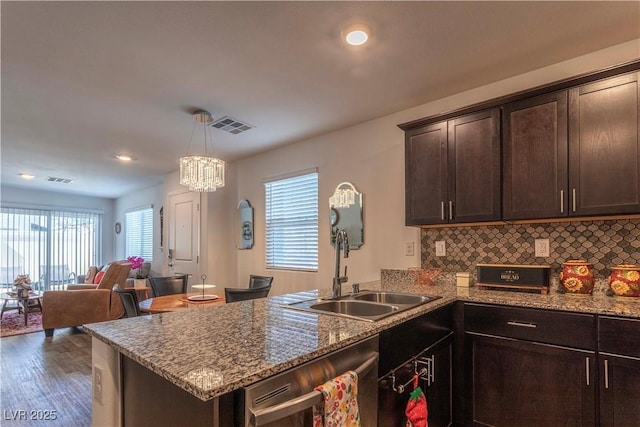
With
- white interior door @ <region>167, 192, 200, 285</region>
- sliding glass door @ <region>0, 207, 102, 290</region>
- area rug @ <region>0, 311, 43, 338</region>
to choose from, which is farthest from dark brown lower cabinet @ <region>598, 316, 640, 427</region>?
sliding glass door @ <region>0, 207, 102, 290</region>

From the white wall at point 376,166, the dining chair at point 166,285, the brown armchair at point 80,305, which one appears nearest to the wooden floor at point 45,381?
the brown armchair at point 80,305

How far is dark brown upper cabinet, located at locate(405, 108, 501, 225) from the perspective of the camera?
2.32 meters

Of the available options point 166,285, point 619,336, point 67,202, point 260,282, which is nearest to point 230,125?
point 260,282

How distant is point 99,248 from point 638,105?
32.4ft

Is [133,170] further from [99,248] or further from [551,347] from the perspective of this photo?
[551,347]

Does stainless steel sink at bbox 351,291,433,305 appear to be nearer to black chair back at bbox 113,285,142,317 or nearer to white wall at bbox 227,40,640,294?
white wall at bbox 227,40,640,294

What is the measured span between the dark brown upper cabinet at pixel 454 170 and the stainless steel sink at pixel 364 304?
2.23ft

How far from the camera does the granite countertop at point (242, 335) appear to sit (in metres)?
0.91

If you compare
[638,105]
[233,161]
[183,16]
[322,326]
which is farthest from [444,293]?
[233,161]

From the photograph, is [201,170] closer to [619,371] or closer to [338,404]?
[338,404]

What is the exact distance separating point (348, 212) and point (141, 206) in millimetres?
5712

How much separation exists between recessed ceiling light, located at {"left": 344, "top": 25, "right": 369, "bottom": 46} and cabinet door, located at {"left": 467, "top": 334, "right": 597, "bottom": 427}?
1.85m

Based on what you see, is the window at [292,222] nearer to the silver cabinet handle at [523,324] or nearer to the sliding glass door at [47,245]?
the silver cabinet handle at [523,324]

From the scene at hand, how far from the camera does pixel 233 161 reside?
193 inches
